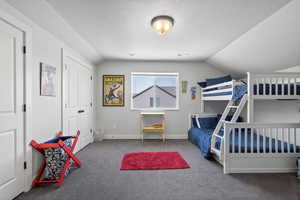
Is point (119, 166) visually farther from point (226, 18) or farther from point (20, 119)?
point (226, 18)

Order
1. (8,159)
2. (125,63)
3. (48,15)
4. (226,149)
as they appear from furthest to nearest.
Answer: (125,63)
(226,149)
(48,15)
(8,159)

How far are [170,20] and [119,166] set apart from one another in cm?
245

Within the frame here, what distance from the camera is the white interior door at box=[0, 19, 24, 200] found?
1.68 metres

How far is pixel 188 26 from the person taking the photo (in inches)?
99.5

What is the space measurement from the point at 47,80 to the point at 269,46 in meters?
3.69

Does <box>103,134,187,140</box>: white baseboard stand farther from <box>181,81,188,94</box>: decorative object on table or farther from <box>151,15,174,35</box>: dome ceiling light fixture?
<box>151,15,174,35</box>: dome ceiling light fixture

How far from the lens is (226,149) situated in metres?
2.44

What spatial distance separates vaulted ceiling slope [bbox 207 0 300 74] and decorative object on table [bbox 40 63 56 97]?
10.7ft

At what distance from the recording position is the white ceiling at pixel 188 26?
1.96 m

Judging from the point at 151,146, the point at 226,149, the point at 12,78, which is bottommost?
the point at 151,146

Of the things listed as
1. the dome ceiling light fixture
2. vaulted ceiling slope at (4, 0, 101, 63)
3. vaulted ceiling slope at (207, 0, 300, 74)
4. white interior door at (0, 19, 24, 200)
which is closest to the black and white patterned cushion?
white interior door at (0, 19, 24, 200)

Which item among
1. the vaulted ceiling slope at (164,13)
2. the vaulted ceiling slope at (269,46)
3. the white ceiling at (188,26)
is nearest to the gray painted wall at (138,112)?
the vaulted ceiling slope at (269,46)

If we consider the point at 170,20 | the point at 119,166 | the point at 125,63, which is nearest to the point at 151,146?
the point at 119,166

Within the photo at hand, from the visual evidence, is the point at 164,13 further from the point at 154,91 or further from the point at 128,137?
the point at 128,137
